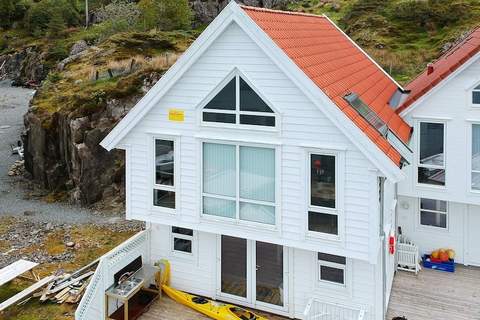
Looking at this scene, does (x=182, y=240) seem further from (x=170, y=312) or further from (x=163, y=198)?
(x=170, y=312)

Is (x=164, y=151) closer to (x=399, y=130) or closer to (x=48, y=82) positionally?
(x=399, y=130)

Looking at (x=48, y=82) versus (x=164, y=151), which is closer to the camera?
(x=164, y=151)

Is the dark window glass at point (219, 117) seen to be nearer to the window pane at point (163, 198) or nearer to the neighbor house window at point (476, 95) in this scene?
the window pane at point (163, 198)

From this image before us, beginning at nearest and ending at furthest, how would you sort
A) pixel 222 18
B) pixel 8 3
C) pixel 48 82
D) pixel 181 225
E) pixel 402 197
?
pixel 222 18 < pixel 181 225 < pixel 402 197 < pixel 48 82 < pixel 8 3

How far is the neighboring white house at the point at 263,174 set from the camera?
10.4 m

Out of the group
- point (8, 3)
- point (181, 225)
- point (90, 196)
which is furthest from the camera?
point (8, 3)

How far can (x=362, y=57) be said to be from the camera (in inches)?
736

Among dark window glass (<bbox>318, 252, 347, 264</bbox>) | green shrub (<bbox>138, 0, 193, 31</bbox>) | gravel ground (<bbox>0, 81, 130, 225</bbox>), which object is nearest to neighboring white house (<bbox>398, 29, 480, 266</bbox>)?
dark window glass (<bbox>318, 252, 347, 264</bbox>)

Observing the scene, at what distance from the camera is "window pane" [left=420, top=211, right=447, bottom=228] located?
1477cm

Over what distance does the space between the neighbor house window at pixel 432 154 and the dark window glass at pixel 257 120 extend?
19.2 ft

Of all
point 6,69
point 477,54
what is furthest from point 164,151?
point 6,69

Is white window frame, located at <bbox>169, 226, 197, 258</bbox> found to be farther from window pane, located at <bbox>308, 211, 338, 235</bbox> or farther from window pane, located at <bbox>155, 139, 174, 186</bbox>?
window pane, located at <bbox>308, 211, 338, 235</bbox>

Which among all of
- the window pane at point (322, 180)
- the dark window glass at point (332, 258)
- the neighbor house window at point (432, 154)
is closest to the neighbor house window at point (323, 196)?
the window pane at point (322, 180)

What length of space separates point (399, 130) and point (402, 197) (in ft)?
9.88
